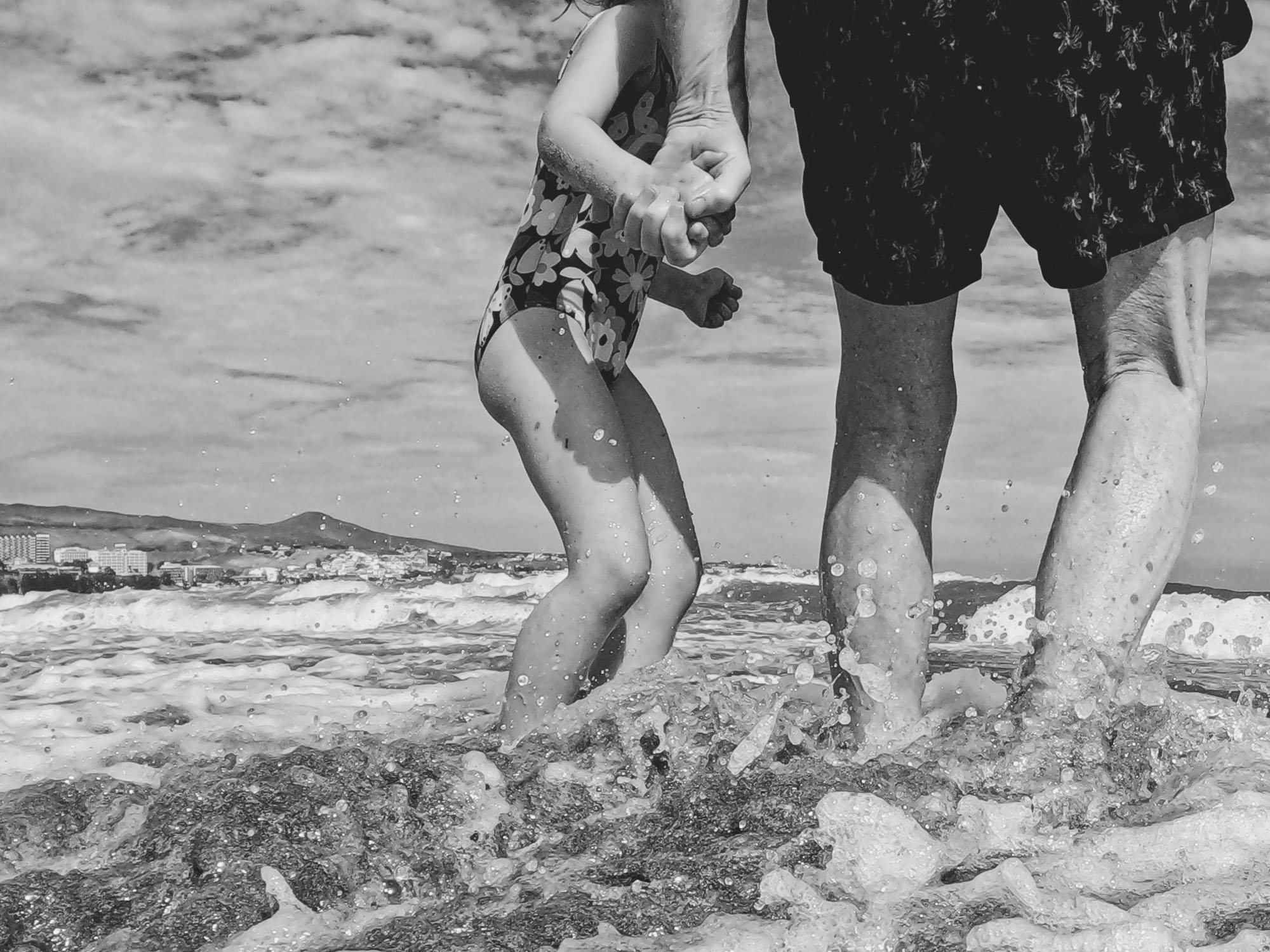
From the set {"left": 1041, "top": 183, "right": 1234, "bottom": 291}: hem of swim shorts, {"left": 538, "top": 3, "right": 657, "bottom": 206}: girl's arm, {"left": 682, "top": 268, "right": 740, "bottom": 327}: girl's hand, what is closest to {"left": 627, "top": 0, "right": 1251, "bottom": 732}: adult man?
{"left": 1041, "top": 183, "right": 1234, "bottom": 291}: hem of swim shorts

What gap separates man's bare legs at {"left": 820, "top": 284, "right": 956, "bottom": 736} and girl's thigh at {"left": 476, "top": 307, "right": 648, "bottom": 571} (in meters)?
0.46

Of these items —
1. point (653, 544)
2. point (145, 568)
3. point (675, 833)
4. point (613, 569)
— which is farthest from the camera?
point (145, 568)

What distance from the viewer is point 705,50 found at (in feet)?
6.85

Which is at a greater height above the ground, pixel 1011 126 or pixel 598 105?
pixel 598 105

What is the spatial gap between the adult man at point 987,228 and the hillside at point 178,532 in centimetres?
894

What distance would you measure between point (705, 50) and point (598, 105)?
0.31m

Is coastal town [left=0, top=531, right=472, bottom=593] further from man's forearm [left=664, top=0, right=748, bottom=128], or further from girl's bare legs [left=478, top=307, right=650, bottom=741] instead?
man's forearm [left=664, top=0, right=748, bottom=128]

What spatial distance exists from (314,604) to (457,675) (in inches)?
155

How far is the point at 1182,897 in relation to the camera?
51.2 inches

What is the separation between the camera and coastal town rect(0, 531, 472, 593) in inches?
364

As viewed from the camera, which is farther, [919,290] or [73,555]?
[73,555]

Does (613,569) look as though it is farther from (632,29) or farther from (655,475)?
(632,29)

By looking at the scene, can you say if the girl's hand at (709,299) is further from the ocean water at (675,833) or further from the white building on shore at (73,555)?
the white building on shore at (73,555)

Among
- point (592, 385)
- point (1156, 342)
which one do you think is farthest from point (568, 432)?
point (1156, 342)
